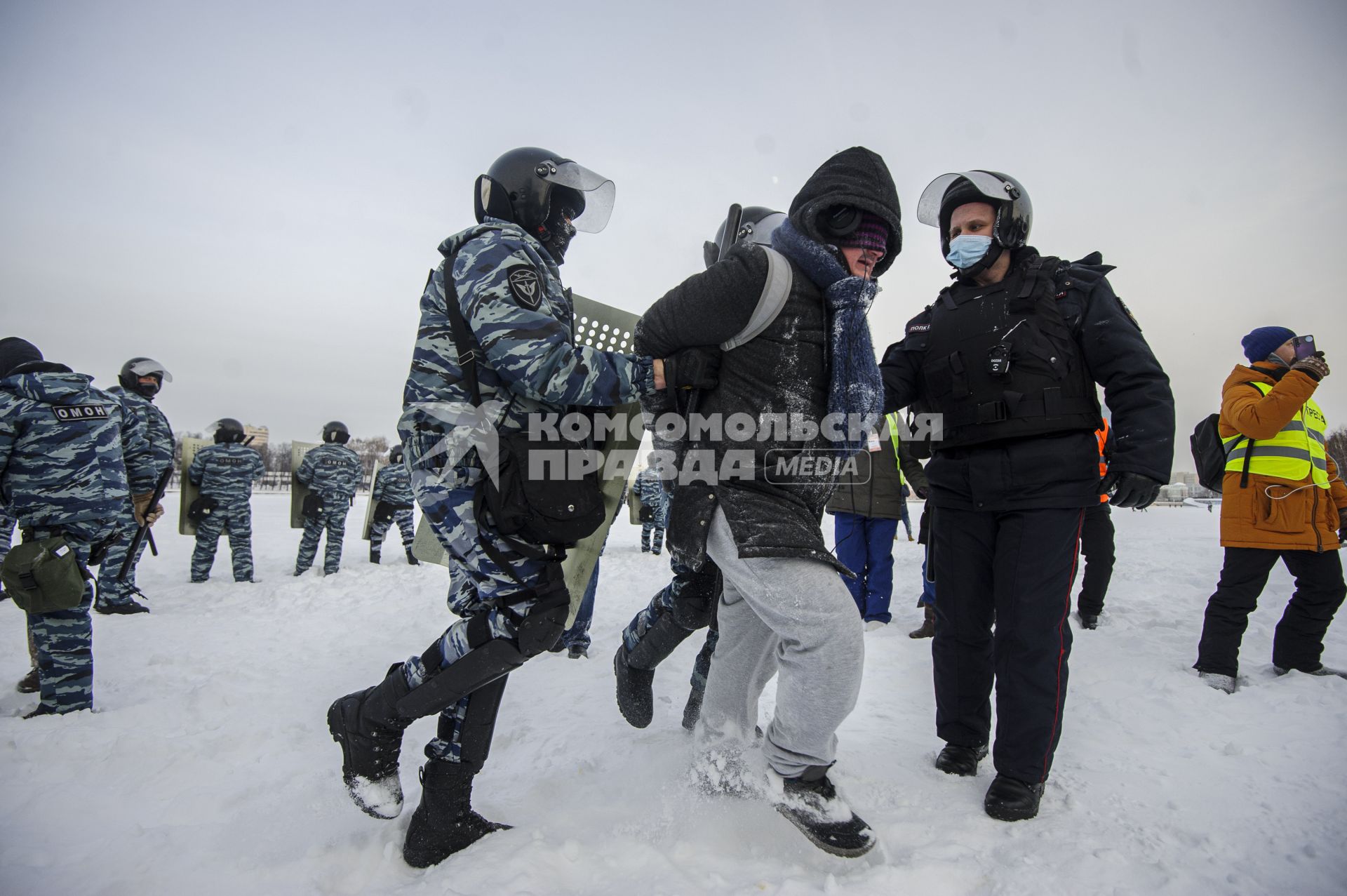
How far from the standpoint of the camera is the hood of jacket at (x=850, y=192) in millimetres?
1824

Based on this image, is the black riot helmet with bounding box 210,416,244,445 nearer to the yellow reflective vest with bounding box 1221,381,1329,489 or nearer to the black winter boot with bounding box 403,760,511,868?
the black winter boot with bounding box 403,760,511,868

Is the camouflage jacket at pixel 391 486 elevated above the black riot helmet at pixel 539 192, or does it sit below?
below

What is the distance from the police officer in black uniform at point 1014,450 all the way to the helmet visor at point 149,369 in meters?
7.48

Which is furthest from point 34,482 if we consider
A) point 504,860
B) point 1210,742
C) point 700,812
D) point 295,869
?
point 1210,742

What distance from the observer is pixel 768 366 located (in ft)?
6.05

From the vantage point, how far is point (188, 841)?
6.16 ft

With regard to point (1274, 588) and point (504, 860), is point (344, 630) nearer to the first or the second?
point (504, 860)

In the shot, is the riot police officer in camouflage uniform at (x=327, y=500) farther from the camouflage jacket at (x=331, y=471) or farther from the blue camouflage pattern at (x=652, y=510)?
the blue camouflage pattern at (x=652, y=510)

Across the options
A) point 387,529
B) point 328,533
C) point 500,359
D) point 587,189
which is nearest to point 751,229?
point 587,189

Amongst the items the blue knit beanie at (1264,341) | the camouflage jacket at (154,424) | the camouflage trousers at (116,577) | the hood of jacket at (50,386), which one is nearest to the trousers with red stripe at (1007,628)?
the blue knit beanie at (1264,341)

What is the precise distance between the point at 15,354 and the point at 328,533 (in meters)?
5.79

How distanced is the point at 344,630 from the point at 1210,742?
5.69 metres

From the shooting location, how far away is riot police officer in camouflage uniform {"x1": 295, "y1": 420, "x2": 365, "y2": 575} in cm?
860

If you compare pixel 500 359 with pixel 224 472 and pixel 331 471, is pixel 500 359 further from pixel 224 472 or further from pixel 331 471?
pixel 331 471
